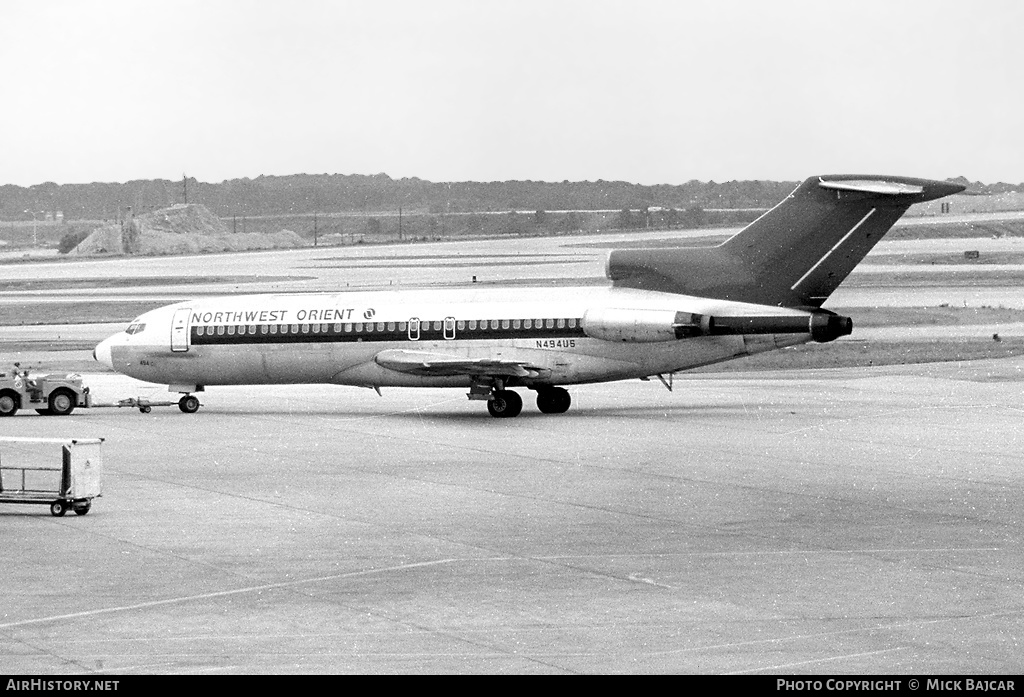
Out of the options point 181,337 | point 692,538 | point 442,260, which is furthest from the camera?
point 442,260

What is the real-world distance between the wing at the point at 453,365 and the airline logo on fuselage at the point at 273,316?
1.92 metres

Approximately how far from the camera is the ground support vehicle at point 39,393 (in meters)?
45.2

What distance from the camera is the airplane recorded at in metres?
40.3

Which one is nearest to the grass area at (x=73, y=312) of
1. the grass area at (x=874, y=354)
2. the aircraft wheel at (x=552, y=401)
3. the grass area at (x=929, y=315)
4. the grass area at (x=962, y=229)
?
the grass area at (x=874, y=354)

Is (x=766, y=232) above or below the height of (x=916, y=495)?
above

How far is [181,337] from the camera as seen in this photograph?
4600cm

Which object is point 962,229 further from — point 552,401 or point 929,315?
point 552,401

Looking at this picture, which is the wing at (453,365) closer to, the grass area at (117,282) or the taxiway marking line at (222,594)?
the taxiway marking line at (222,594)

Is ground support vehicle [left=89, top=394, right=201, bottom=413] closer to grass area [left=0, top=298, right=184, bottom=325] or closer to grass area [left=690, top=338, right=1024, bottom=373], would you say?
grass area [left=690, top=338, right=1024, bottom=373]

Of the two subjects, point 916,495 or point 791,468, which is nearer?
point 916,495

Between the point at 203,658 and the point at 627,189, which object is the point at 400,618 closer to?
the point at 203,658

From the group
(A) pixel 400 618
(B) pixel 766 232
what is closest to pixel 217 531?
(A) pixel 400 618


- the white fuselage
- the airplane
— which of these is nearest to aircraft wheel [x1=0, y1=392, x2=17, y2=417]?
the white fuselage

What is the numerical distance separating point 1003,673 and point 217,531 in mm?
13657
